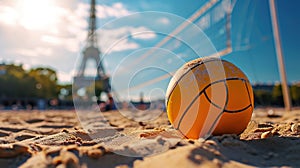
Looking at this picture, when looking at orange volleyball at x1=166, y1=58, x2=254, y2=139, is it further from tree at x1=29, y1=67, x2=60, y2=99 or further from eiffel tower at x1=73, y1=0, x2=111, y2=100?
tree at x1=29, y1=67, x2=60, y2=99

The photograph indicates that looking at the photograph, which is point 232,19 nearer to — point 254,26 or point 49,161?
point 254,26

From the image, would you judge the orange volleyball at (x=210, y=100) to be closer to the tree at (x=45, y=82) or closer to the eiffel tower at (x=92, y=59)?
the eiffel tower at (x=92, y=59)

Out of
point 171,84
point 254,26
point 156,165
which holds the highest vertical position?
point 254,26

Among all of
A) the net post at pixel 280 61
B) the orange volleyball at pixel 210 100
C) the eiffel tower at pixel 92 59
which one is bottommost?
the orange volleyball at pixel 210 100

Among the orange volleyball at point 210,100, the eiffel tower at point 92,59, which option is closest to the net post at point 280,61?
the orange volleyball at point 210,100

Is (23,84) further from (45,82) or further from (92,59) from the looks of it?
(92,59)

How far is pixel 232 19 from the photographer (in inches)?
571

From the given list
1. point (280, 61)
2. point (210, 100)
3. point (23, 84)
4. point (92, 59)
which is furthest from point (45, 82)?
point (210, 100)

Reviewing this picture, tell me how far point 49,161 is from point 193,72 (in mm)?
1539

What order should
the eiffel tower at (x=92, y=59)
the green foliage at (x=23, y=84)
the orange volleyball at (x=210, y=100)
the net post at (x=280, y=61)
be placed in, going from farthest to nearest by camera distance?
1. the eiffel tower at (x=92, y=59)
2. the green foliage at (x=23, y=84)
3. the net post at (x=280, y=61)
4. the orange volleyball at (x=210, y=100)

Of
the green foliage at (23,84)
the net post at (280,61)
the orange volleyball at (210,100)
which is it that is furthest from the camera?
the green foliage at (23,84)

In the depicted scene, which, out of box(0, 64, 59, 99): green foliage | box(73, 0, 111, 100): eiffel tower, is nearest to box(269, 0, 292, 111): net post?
box(73, 0, 111, 100): eiffel tower

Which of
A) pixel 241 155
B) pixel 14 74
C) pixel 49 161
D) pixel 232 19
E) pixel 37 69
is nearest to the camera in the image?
pixel 49 161

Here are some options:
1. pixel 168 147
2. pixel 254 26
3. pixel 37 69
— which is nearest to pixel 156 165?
pixel 168 147
